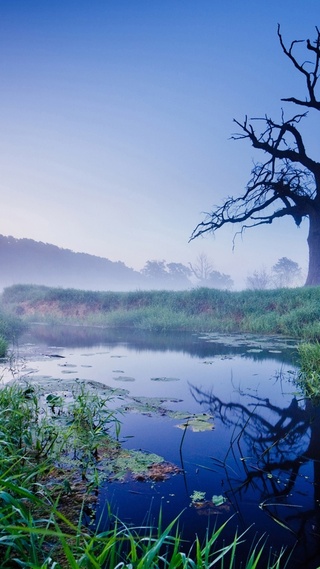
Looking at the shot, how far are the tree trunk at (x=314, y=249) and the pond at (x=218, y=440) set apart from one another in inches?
437

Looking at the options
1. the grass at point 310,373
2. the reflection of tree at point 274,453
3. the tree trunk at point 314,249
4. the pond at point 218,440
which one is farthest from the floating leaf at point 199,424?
the tree trunk at point 314,249

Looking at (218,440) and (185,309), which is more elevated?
(185,309)

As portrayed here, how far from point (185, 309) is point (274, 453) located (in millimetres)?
15317

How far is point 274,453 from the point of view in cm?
400

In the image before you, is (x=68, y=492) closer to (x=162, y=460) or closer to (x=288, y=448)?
(x=162, y=460)

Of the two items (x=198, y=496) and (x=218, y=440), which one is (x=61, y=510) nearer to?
(x=198, y=496)

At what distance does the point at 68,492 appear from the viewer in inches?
116

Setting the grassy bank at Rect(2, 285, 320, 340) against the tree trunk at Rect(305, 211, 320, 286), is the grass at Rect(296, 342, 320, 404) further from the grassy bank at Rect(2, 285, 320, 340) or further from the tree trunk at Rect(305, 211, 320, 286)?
the tree trunk at Rect(305, 211, 320, 286)

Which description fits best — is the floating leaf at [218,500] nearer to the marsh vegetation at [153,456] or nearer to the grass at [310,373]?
the marsh vegetation at [153,456]

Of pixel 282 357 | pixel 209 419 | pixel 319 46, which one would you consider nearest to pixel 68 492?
pixel 209 419

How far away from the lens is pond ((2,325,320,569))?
2727mm

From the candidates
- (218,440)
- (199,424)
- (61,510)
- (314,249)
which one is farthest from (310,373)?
(314,249)

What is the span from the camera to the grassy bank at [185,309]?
47.4 ft

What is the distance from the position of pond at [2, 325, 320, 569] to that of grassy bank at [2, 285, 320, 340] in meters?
4.52
